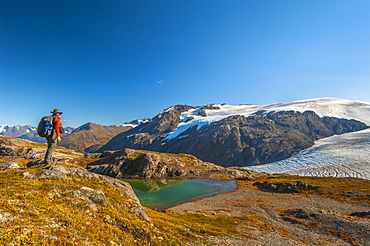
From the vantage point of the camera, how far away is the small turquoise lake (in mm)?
52606

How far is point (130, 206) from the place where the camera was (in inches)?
623

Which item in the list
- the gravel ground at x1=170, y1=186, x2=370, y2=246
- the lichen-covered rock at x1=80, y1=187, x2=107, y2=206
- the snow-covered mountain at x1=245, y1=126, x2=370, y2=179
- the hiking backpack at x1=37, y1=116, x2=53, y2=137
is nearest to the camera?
the lichen-covered rock at x1=80, y1=187, x2=107, y2=206

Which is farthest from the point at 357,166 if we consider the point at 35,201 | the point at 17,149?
the point at 17,149

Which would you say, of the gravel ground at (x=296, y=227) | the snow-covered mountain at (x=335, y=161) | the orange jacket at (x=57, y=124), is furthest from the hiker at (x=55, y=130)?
the snow-covered mountain at (x=335, y=161)

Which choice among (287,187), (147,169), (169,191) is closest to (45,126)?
(169,191)

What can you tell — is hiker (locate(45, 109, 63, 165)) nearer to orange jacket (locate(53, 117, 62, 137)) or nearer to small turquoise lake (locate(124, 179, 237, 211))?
orange jacket (locate(53, 117, 62, 137))

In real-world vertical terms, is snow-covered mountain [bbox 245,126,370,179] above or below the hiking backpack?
below

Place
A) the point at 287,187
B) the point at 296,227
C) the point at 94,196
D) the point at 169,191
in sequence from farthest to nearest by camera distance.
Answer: the point at 287,187 < the point at 169,191 < the point at 296,227 < the point at 94,196

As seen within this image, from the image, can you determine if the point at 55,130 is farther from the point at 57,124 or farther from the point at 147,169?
the point at 147,169

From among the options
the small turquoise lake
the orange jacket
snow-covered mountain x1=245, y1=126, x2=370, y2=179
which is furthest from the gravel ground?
snow-covered mountain x1=245, y1=126, x2=370, y2=179

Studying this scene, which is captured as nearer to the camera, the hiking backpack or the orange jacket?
the hiking backpack

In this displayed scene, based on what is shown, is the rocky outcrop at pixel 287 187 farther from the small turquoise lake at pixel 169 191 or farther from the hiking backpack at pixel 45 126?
the hiking backpack at pixel 45 126

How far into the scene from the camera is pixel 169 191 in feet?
218

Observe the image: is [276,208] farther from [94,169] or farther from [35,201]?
[94,169]
